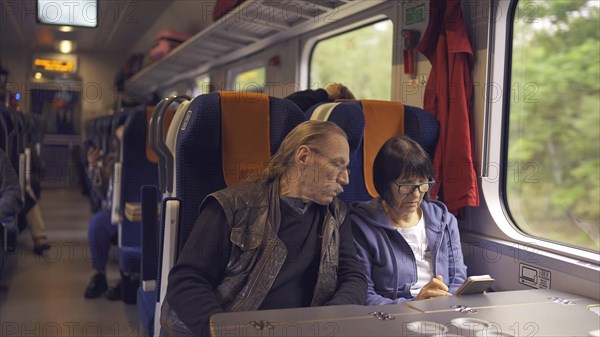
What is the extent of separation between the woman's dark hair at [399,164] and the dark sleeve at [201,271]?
0.75 m

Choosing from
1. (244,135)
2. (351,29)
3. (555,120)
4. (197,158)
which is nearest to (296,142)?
(244,135)

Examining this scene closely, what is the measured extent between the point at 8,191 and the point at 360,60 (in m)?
2.58

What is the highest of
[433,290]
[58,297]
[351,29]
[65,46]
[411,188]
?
[65,46]

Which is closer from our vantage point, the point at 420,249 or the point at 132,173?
the point at 420,249

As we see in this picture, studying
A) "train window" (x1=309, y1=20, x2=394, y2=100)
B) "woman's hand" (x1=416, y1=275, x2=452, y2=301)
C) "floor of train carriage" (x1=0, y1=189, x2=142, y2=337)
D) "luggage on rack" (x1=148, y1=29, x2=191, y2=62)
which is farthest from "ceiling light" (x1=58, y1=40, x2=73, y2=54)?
"woman's hand" (x1=416, y1=275, x2=452, y2=301)

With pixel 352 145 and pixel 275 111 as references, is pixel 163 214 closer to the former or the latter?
pixel 275 111

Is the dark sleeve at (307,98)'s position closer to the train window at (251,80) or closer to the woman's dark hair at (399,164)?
the woman's dark hair at (399,164)

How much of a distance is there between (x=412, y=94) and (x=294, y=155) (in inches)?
57.0

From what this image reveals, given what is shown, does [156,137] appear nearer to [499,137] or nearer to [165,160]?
[165,160]

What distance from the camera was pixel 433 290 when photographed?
2230 mm

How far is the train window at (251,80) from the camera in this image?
609cm

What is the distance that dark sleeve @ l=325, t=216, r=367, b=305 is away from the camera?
2.14 m

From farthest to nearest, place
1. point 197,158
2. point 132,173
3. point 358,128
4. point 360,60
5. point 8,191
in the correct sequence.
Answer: point 360,60 → point 132,173 → point 8,191 → point 358,128 → point 197,158

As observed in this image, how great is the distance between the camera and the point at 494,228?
287 centimetres
